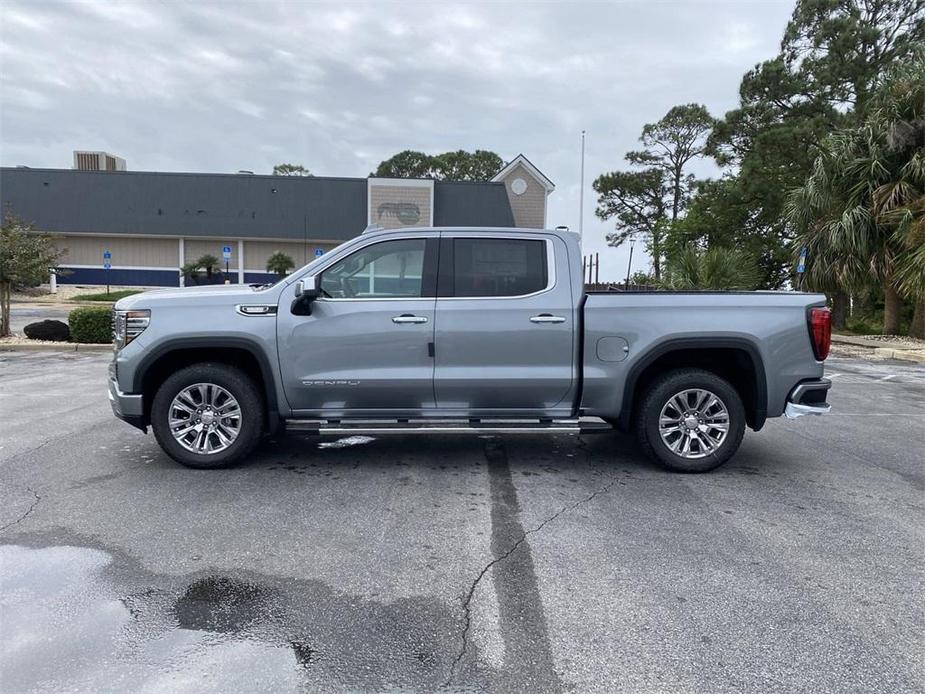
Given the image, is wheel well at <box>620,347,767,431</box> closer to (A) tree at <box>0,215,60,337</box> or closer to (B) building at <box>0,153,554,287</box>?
(A) tree at <box>0,215,60,337</box>

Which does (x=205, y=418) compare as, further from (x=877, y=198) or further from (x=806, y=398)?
(x=877, y=198)

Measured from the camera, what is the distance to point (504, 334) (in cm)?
557

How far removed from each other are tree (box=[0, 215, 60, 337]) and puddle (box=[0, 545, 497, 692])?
12983 mm

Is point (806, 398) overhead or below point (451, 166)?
below

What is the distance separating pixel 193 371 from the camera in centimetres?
558

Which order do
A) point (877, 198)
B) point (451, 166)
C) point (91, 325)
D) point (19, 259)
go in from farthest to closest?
point (451, 166) < point (877, 198) < point (91, 325) < point (19, 259)

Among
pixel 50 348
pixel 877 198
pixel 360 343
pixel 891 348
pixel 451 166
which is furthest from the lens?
pixel 451 166

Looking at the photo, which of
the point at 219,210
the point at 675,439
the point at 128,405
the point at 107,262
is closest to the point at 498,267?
the point at 675,439

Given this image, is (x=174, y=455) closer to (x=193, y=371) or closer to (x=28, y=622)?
(x=193, y=371)

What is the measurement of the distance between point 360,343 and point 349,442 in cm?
162

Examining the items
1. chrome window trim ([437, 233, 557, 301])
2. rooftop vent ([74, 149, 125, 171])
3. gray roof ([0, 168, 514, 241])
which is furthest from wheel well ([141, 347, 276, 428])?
rooftop vent ([74, 149, 125, 171])

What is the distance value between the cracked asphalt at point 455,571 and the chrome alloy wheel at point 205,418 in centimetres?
28

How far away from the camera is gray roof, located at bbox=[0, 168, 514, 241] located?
129 ft

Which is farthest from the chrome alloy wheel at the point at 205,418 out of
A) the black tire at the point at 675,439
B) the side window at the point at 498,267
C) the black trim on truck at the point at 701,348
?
the black tire at the point at 675,439
